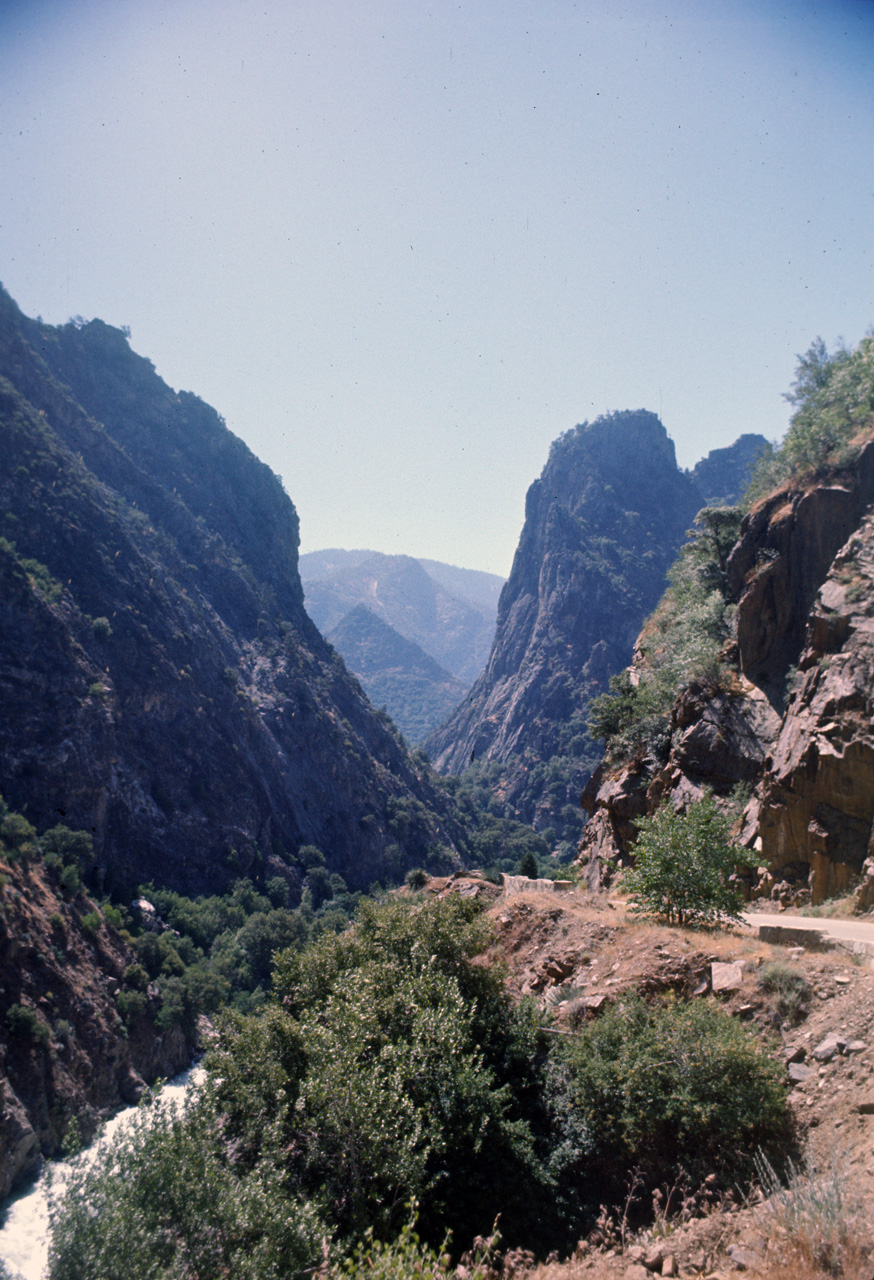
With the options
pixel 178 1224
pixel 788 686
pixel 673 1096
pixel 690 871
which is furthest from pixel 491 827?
pixel 178 1224

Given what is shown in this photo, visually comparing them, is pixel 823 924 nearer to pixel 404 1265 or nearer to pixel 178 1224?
pixel 404 1265

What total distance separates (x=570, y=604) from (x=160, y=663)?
321ft

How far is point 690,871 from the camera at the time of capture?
41.7 ft

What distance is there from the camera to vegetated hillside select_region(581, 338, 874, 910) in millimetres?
14641

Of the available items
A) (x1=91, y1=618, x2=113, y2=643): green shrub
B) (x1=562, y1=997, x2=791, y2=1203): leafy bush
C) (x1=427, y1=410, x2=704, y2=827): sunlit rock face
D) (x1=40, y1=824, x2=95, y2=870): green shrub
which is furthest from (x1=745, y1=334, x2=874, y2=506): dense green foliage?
(x1=427, y1=410, x2=704, y2=827): sunlit rock face

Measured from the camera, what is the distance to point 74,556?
3054 inches

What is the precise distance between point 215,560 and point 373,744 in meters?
42.4

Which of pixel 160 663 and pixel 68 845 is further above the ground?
pixel 160 663

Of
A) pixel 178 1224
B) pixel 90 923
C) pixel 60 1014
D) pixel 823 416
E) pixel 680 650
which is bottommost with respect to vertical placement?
pixel 60 1014

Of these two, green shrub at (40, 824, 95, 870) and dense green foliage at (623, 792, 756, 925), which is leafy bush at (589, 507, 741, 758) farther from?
green shrub at (40, 824, 95, 870)

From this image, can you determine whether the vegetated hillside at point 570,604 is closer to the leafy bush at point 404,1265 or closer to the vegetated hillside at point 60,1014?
the vegetated hillside at point 60,1014

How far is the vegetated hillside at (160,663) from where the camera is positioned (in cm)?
6494

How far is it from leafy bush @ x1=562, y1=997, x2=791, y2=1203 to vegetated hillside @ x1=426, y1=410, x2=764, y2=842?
115118 millimetres

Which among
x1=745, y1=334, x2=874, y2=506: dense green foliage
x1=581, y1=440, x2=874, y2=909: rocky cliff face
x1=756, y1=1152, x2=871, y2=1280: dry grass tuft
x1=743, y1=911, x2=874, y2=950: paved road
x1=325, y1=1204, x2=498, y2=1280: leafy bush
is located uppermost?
x1=745, y1=334, x2=874, y2=506: dense green foliage
